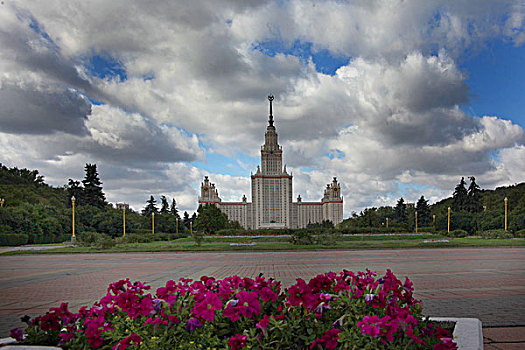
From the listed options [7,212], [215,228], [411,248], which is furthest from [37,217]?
[411,248]

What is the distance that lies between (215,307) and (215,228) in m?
50.0

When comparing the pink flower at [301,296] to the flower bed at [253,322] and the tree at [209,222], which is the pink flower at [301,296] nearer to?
the flower bed at [253,322]

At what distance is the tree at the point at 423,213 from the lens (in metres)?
70.2

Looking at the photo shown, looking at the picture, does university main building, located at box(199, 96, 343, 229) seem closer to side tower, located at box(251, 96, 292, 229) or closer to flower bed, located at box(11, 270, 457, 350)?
side tower, located at box(251, 96, 292, 229)

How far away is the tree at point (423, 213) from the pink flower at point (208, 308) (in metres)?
75.1

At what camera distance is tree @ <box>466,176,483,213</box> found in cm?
6600

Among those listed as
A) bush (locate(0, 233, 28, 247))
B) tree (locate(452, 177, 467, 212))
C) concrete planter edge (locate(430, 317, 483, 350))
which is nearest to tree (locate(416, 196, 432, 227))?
tree (locate(452, 177, 467, 212))

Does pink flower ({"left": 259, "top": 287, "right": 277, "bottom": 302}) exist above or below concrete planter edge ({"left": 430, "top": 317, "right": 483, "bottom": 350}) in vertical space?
above

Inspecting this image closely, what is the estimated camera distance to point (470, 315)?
520 centimetres

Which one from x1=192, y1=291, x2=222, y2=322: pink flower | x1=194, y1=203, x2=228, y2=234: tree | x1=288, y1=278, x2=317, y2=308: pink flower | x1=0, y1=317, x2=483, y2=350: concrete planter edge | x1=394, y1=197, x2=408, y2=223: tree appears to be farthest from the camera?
x1=394, y1=197, x2=408, y2=223: tree

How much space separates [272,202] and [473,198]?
67.0m

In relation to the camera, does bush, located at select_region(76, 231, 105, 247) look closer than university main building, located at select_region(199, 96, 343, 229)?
Yes

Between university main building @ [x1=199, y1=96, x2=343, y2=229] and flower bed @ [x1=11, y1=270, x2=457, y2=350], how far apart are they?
116146 millimetres

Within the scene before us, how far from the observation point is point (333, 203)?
412ft
